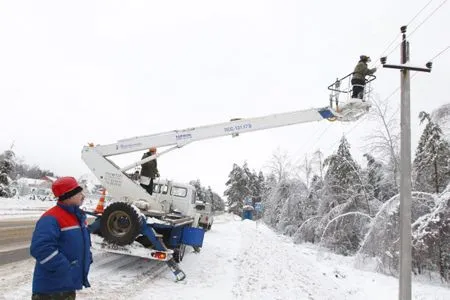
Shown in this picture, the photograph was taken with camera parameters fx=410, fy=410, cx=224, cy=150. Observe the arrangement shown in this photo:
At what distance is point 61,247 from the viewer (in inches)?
144

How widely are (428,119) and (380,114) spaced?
2766 millimetres

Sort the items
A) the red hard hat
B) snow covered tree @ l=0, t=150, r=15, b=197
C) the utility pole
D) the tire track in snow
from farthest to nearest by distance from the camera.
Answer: snow covered tree @ l=0, t=150, r=15, b=197 → the utility pole → the tire track in snow → the red hard hat

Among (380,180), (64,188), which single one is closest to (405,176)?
(64,188)

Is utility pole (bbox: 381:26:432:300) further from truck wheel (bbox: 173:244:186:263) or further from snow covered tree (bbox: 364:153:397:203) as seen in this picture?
snow covered tree (bbox: 364:153:397:203)

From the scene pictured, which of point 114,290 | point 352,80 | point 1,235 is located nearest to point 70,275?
point 114,290

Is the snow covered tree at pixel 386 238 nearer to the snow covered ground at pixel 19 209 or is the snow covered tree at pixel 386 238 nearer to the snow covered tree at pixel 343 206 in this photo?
the snow covered tree at pixel 343 206

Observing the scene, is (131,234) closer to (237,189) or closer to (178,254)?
(178,254)

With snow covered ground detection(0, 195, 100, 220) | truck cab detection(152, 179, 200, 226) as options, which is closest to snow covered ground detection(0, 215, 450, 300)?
truck cab detection(152, 179, 200, 226)

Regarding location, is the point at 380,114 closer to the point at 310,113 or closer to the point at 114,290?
the point at 310,113

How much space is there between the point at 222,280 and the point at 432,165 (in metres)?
16.5

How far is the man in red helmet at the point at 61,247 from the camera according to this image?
346 cm

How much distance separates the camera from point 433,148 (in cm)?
2153

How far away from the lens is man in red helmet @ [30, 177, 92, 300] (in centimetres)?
346

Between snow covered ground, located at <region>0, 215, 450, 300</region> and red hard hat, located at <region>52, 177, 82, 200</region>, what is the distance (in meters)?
3.58
